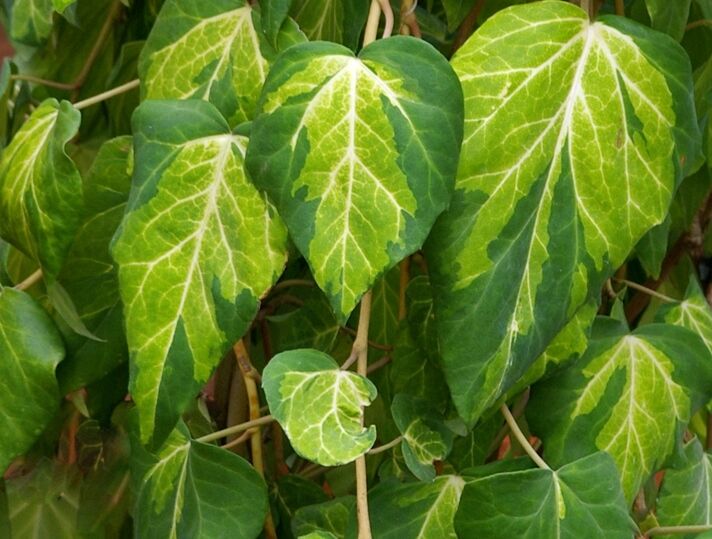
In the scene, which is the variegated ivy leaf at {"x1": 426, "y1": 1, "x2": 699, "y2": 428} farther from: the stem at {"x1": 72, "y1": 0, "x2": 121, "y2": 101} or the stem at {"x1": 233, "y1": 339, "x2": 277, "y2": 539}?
the stem at {"x1": 72, "y1": 0, "x2": 121, "y2": 101}

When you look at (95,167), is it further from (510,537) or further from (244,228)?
(510,537)

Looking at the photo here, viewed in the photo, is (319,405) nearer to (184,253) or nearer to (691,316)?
(184,253)

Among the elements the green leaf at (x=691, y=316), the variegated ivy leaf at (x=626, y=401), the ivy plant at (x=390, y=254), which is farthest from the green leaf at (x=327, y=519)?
the green leaf at (x=691, y=316)

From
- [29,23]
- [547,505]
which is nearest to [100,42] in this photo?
[29,23]

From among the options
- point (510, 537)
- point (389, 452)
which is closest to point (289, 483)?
point (389, 452)

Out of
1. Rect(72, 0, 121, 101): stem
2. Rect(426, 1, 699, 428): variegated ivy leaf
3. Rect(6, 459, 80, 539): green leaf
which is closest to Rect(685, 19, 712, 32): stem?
Rect(426, 1, 699, 428): variegated ivy leaf
